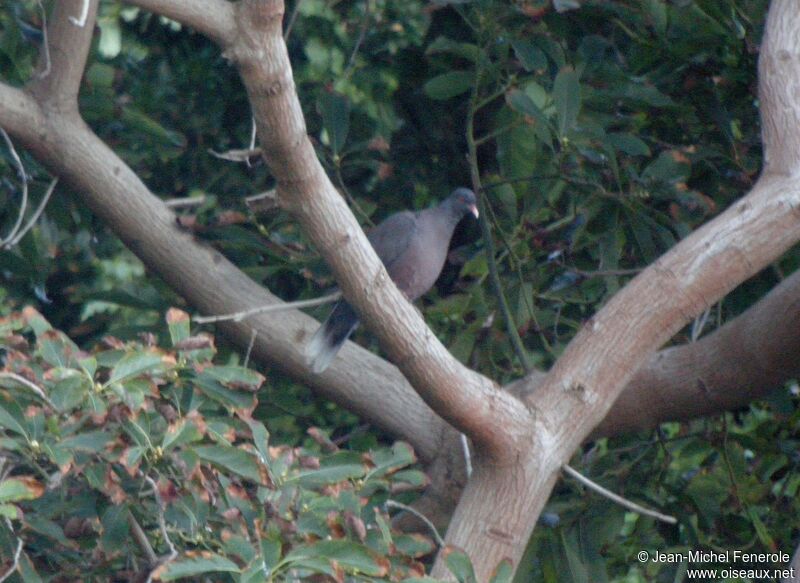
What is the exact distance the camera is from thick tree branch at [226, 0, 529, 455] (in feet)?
8.00

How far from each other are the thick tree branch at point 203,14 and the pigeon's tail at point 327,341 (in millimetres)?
1095

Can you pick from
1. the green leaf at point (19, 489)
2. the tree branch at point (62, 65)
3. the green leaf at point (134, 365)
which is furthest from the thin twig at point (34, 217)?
the green leaf at point (19, 489)

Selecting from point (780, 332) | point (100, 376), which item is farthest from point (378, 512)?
point (780, 332)

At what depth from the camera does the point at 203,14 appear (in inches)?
110

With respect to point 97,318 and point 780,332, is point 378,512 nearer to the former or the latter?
point 780,332

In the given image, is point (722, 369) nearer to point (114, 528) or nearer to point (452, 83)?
point (452, 83)

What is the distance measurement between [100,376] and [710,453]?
88.4 inches

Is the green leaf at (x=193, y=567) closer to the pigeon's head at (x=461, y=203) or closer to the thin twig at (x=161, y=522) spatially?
the thin twig at (x=161, y=522)

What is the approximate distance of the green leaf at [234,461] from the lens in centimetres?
230

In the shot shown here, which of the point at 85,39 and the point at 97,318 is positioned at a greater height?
the point at 85,39

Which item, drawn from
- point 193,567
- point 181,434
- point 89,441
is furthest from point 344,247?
point 193,567

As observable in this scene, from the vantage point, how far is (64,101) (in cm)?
374

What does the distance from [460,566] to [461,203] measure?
225 centimetres

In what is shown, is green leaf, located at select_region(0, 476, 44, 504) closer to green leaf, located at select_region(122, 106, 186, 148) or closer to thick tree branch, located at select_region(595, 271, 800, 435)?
thick tree branch, located at select_region(595, 271, 800, 435)
